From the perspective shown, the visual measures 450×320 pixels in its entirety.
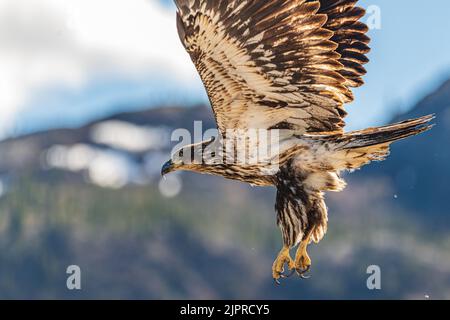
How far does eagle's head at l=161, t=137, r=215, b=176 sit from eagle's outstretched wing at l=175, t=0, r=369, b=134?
401 millimetres

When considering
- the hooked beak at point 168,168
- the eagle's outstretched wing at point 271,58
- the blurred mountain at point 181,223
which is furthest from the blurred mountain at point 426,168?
the eagle's outstretched wing at point 271,58

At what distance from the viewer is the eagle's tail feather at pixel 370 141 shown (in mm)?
8953

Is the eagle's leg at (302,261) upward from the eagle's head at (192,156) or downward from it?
downward

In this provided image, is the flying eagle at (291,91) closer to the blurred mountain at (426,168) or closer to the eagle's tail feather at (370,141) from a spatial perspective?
the eagle's tail feather at (370,141)

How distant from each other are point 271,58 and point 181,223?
57793mm

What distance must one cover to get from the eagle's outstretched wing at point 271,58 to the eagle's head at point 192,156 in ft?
1.31

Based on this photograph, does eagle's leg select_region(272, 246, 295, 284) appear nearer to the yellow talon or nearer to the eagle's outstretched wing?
the yellow talon

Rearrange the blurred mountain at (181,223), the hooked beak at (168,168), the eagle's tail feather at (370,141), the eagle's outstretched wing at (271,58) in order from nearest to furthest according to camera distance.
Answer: the eagle's outstretched wing at (271,58) → the eagle's tail feather at (370,141) → the hooked beak at (168,168) → the blurred mountain at (181,223)

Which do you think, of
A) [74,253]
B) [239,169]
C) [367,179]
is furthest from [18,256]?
[239,169]

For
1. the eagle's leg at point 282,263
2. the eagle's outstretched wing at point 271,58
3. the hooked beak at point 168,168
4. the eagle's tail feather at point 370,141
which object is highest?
the eagle's outstretched wing at point 271,58

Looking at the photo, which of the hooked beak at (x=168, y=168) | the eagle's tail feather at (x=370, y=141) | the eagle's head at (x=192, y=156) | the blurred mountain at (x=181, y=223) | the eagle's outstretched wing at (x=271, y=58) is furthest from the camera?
the blurred mountain at (x=181, y=223)

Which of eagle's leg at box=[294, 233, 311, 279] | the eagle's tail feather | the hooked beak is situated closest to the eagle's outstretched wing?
the eagle's tail feather

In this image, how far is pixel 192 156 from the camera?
9.71 m

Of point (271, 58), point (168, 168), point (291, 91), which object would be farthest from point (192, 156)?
point (271, 58)
